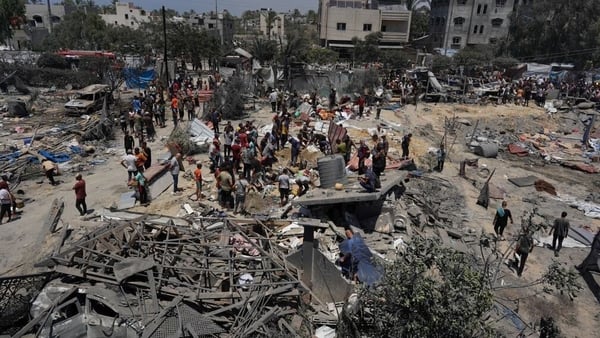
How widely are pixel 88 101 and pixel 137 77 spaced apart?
34.9 ft

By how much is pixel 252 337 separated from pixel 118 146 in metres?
12.9

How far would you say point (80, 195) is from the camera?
10414mm

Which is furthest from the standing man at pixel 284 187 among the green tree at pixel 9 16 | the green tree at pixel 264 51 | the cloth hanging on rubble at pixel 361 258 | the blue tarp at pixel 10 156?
the green tree at pixel 9 16

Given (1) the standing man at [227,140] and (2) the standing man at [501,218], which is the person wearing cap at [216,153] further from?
(2) the standing man at [501,218]

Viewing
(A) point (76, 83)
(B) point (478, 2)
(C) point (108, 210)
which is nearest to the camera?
(C) point (108, 210)

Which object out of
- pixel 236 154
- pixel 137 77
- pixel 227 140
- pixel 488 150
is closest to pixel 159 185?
pixel 236 154

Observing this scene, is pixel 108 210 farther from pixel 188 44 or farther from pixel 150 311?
pixel 188 44

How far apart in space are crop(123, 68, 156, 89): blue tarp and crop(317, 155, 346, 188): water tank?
918 inches

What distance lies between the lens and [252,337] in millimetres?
6297

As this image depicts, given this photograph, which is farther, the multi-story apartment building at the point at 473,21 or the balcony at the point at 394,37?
the balcony at the point at 394,37

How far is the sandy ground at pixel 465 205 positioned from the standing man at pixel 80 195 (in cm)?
23

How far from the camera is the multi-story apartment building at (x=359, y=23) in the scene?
176 ft

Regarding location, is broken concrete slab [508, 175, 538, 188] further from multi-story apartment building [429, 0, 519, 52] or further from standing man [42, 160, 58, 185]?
multi-story apartment building [429, 0, 519, 52]

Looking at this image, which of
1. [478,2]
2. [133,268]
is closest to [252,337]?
[133,268]
